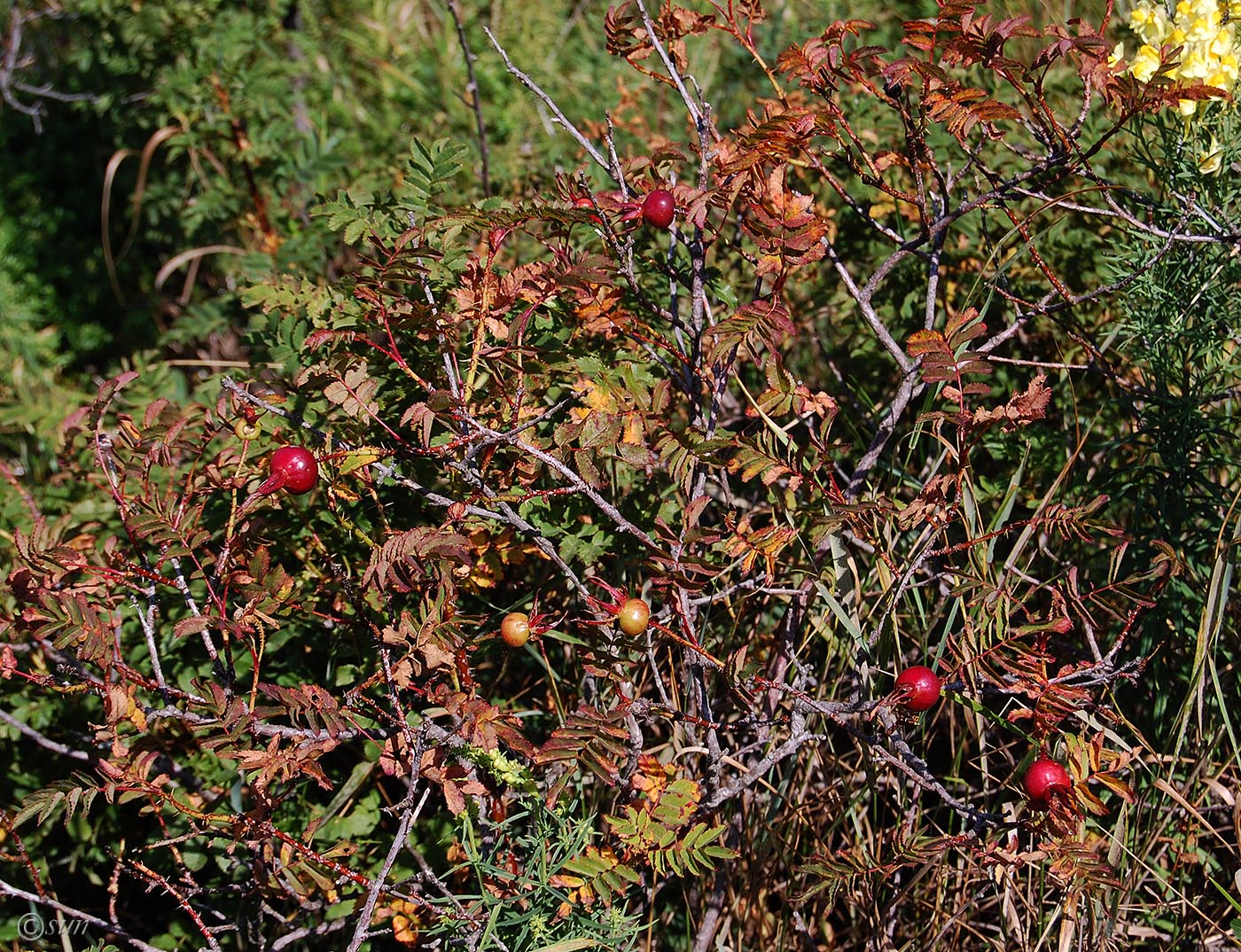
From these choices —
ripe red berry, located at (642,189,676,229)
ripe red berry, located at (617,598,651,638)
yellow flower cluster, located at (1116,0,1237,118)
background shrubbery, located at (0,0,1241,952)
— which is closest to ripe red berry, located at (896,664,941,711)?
background shrubbery, located at (0,0,1241,952)

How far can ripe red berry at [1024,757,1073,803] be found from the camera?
4.39ft

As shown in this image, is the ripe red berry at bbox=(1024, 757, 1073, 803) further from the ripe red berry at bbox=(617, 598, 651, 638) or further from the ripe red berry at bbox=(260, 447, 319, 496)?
the ripe red berry at bbox=(260, 447, 319, 496)

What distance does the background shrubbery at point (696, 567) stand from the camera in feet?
4.96

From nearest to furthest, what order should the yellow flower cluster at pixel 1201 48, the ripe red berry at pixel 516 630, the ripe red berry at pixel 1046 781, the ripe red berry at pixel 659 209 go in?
1. the ripe red berry at pixel 1046 781
2. the ripe red berry at pixel 516 630
3. the ripe red berry at pixel 659 209
4. the yellow flower cluster at pixel 1201 48

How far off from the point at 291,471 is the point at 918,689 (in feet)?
2.84

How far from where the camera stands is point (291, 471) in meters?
1.42

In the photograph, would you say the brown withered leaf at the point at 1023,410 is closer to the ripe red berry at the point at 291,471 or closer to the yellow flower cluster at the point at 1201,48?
the yellow flower cluster at the point at 1201,48

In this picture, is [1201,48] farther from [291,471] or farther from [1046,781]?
[291,471]

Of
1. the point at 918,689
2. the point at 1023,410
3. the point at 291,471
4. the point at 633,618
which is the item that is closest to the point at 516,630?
the point at 633,618

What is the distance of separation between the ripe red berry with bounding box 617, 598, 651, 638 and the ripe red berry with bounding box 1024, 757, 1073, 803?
53 centimetres

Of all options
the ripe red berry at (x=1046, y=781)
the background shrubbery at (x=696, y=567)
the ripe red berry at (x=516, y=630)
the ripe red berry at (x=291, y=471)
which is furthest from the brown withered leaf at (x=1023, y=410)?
the ripe red berry at (x=291, y=471)

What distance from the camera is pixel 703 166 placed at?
1637mm

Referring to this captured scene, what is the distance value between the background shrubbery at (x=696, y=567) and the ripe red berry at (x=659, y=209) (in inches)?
2.8

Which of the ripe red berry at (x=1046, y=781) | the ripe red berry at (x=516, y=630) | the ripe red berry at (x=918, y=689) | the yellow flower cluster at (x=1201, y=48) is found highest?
the yellow flower cluster at (x=1201, y=48)
